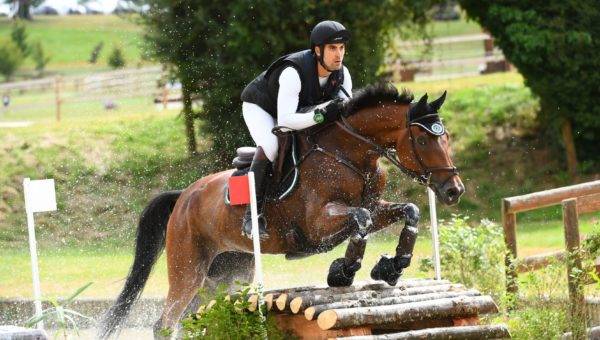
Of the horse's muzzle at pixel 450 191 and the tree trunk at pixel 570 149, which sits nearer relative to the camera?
the horse's muzzle at pixel 450 191

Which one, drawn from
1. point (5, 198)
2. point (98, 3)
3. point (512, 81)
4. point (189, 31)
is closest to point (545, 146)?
point (512, 81)

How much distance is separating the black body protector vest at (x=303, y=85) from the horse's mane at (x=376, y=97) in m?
0.28

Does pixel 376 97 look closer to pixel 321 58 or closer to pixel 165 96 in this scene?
pixel 321 58

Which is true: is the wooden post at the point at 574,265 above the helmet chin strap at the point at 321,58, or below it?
below

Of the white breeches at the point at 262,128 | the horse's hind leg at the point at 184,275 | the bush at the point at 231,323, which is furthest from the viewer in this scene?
the horse's hind leg at the point at 184,275

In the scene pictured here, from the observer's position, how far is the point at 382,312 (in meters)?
6.39

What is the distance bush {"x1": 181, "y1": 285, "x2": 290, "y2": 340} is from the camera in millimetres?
6469

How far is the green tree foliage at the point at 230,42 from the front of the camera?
15281mm

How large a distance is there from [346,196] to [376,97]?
64 cm

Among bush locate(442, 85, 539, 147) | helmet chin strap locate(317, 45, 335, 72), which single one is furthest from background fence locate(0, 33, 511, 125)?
helmet chin strap locate(317, 45, 335, 72)

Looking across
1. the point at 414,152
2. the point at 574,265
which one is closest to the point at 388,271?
the point at 414,152

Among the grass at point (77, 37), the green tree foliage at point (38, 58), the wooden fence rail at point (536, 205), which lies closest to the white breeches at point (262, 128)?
the wooden fence rail at point (536, 205)

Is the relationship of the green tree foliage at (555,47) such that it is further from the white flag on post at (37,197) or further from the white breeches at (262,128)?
the white flag on post at (37,197)

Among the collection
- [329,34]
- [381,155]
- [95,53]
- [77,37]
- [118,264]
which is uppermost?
[77,37]
